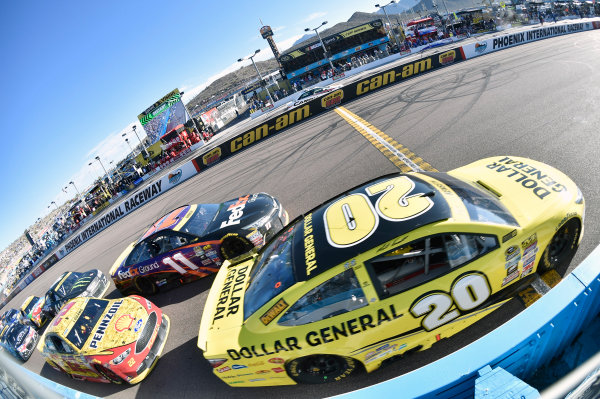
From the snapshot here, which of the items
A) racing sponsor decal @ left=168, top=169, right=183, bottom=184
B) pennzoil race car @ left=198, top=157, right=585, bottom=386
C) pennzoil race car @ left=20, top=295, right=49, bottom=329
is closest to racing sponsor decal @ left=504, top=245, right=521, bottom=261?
pennzoil race car @ left=198, top=157, right=585, bottom=386

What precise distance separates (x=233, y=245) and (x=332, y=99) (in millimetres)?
14029

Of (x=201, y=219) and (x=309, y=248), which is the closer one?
(x=309, y=248)

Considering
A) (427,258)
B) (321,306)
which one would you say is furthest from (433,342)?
(321,306)

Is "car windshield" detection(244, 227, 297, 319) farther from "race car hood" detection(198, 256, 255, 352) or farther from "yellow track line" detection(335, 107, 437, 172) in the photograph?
"yellow track line" detection(335, 107, 437, 172)

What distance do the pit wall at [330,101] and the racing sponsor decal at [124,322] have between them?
562 inches

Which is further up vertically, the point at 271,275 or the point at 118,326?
the point at 271,275

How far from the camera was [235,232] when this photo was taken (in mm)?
6555

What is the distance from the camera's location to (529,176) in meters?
4.27

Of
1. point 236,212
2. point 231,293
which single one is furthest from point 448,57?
point 231,293

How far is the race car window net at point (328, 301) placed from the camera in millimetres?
3383

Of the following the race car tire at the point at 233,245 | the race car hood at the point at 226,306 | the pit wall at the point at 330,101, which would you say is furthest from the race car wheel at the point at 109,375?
the pit wall at the point at 330,101

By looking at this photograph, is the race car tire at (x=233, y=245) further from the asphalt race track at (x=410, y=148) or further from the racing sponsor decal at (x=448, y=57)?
the racing sponsor decal at (x=448, y=57)

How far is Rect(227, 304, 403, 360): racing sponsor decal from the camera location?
3295 mm

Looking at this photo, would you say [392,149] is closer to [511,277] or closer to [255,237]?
[255,237]
